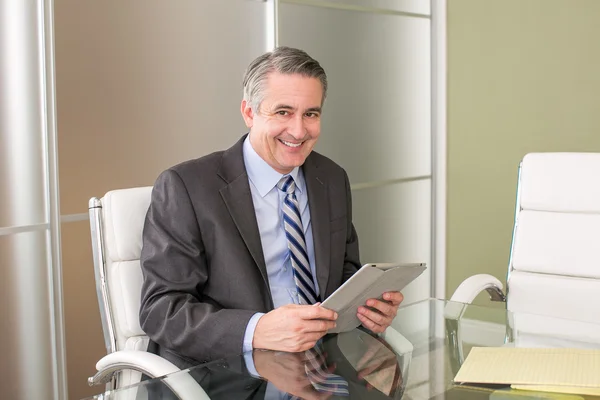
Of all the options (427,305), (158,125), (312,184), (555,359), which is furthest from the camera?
(158,125)

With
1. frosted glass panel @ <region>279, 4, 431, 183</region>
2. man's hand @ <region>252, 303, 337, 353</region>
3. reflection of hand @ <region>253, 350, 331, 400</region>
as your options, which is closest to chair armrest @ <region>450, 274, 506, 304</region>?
man's hand @ <region>252, 303, 337, 353</region>

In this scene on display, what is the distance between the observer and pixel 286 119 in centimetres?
224

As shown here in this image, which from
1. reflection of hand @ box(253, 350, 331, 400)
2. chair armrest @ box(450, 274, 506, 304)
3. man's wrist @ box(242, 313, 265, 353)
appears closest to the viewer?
reflection of hand @ box(253, 350, 331, 400)

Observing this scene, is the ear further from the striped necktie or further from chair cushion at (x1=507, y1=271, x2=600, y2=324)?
chair cushion at (x1=507, y1=271, x2=600, y2=324)

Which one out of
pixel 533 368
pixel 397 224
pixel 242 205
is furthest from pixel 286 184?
pixel 397 224

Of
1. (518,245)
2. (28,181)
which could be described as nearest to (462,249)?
(518,245)

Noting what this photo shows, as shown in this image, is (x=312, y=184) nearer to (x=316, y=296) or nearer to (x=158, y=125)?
(x=316, y=296)

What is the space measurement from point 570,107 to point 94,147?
8.73ft

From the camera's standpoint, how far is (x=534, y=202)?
2734 millimetres

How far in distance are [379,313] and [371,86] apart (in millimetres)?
2561

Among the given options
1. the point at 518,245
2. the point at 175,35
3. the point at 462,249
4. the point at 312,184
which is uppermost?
the point at 175,35

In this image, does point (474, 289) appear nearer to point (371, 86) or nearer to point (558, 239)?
point (558, 239)

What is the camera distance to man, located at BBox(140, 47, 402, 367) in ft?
6.51

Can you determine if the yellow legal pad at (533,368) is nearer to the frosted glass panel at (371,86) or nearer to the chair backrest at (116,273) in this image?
the chair backrest at (116,273)
